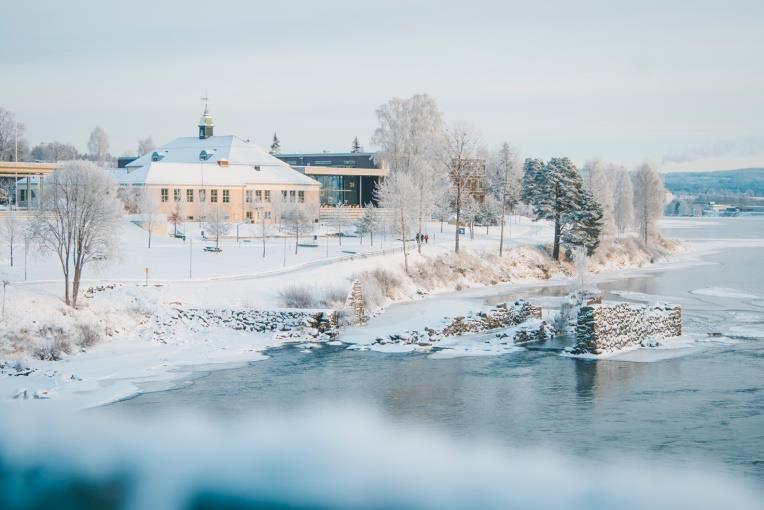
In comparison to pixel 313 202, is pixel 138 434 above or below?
below

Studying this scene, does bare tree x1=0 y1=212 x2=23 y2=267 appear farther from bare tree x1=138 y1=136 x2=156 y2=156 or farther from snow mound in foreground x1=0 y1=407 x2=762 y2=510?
bare tree x1=138 y1=136 x2=156 y2=156

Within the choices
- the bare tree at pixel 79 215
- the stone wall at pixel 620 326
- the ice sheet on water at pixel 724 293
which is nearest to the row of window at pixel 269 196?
the ice sheet on water at pixel 724 293

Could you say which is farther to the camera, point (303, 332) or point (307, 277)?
point (307, 277)

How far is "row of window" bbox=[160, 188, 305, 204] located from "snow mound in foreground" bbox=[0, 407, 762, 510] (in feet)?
183

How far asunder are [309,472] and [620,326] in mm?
18829

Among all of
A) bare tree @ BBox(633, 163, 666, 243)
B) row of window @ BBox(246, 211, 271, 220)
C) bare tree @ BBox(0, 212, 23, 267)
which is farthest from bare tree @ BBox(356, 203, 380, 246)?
bare tree @ BBox(633, 163, 666, 243)

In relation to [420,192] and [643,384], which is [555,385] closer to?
[643,384]

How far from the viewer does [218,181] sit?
8256 cm

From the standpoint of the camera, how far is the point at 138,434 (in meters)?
23.4

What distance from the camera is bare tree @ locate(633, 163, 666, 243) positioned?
91.2m

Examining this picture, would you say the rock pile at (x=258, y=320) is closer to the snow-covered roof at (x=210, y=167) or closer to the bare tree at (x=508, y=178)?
the snow-covered roof at (x=210, y=167)

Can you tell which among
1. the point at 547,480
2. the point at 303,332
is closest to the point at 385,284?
the point at 303,332

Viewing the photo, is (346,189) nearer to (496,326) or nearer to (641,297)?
(641,297)

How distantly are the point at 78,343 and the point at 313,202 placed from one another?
52955mm
